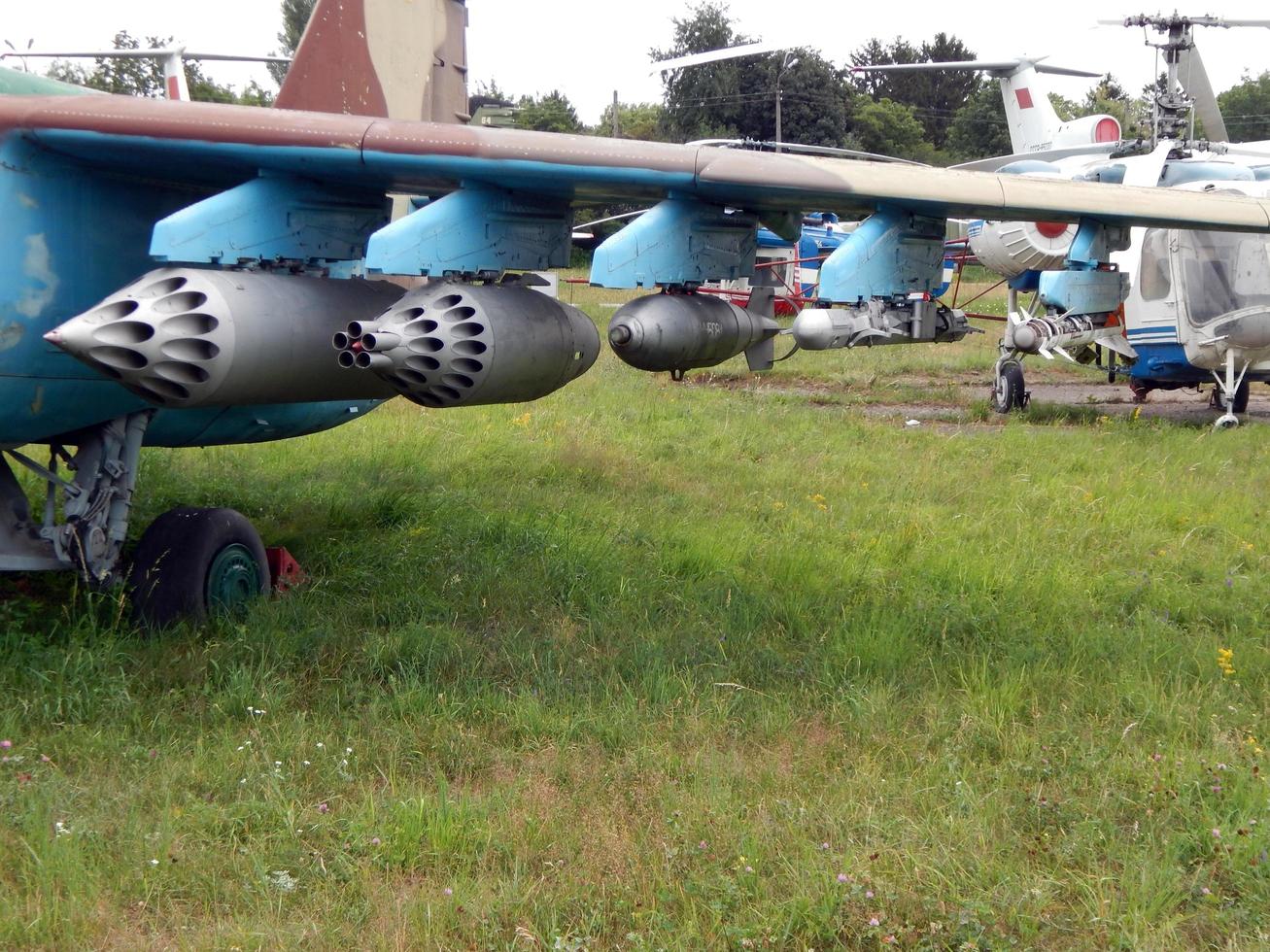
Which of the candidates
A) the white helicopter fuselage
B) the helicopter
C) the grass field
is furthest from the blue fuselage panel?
the white helicopter fuselage

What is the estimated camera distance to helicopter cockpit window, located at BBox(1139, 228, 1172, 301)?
1341 cm

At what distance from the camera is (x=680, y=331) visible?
5.73m

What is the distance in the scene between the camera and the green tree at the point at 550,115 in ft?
154

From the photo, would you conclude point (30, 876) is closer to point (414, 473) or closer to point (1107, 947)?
point (1107, 947)

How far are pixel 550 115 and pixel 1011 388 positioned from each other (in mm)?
35997

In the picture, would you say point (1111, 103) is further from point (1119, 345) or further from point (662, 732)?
point (662, 732)

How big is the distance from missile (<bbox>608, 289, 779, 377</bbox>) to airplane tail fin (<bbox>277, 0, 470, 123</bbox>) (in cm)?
254

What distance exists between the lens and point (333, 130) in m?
5.11

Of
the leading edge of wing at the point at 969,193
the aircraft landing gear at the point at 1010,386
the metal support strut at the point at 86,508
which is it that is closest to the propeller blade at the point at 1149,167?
the aircraft landing gear at the point at 1010,386

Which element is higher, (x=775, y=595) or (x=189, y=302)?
(x=189, y=302)

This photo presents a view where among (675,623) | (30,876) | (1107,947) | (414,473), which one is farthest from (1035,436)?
(30,876)

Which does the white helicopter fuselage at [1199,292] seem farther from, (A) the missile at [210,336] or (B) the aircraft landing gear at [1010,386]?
(A) the missile at [210,336]

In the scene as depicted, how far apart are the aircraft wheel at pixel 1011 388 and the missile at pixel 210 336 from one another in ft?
37.1

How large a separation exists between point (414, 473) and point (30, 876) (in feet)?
22.2
